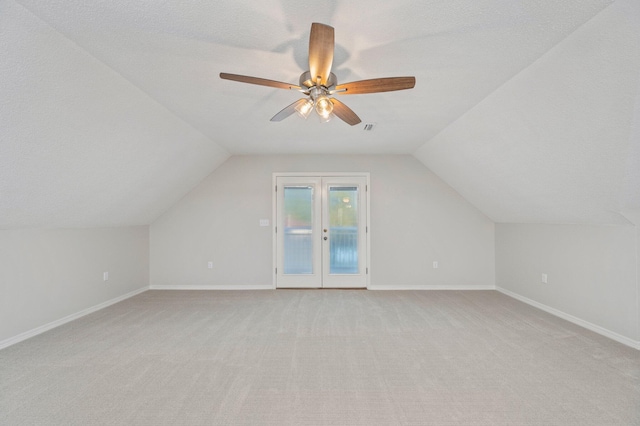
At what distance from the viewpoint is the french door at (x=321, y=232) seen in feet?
16.9

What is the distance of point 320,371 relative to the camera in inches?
95.1

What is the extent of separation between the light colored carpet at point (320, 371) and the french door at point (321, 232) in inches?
53.1

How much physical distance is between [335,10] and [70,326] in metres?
4.12

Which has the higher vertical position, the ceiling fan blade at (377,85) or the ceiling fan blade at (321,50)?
the ceiling fan blade at (321,50)

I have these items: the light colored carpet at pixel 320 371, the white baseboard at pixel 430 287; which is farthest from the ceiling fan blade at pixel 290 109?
the white baseboard at pixel 430 287

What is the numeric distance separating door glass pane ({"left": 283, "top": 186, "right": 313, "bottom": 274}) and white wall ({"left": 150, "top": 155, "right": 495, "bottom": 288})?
31cm

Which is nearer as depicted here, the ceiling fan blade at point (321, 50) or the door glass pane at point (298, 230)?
the ceiling fan blade at point (321, 50)

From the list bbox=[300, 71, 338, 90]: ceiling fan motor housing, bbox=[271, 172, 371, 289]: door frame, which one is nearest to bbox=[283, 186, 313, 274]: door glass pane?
bbox=[271, 172, 371, 289]: door frame

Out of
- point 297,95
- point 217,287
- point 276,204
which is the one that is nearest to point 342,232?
point 276,204

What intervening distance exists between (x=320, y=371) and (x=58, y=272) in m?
3.24

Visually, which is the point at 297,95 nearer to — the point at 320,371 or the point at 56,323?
the point at 320,371

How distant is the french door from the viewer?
16.9 ft

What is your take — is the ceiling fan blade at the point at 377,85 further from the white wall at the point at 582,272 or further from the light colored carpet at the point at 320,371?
the white wall at the point at 582,272

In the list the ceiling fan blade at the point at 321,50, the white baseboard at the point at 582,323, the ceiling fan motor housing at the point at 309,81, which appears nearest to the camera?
the ceiling fan blade at the point at 321,50
